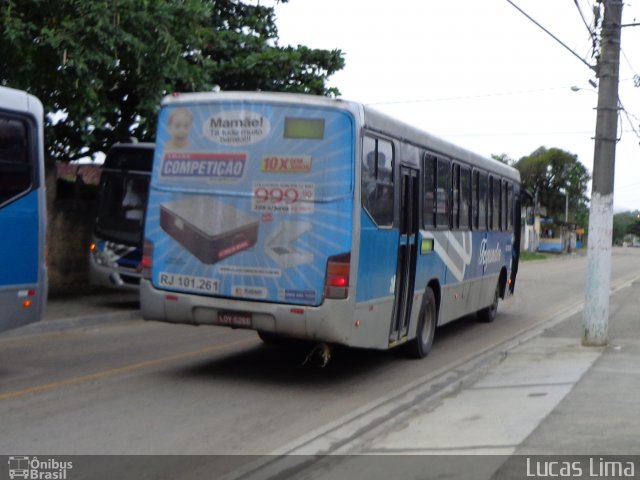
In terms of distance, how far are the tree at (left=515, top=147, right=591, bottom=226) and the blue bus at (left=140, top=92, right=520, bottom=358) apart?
75086 mm

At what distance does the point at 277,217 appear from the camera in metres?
9.58

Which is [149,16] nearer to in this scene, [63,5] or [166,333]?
[63,5]

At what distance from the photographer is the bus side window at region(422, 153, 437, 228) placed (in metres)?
12.0

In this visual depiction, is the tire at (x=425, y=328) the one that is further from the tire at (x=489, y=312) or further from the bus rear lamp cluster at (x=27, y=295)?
the tire at (x=489, y=312)

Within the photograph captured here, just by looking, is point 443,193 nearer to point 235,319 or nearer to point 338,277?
point 338,277

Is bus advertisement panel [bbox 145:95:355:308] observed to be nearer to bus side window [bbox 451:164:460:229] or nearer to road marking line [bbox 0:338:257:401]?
road marking line [bbox 0:338:257:401]

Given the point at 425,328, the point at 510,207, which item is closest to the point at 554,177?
the point at 510,207

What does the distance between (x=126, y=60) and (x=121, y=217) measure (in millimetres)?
3598

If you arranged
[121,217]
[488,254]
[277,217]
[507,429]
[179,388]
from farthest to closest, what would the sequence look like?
[121,217]
[488,254]
[179,388]
[277,217]
[507,429]

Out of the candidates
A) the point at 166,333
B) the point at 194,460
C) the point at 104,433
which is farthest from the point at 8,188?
the point at 166,333

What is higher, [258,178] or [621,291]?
[258,178]

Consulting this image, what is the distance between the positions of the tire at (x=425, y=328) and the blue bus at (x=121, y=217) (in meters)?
6.68

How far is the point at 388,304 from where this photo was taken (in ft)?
35.0

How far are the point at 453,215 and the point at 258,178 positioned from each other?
4804 mm
